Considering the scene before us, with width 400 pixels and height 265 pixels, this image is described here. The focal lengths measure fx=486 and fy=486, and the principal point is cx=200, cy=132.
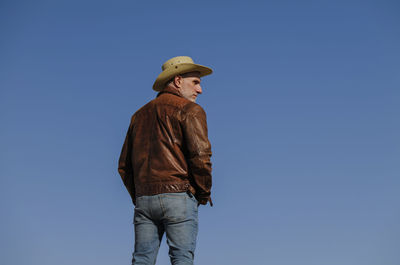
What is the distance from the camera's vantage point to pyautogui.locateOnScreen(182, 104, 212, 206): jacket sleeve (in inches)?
213

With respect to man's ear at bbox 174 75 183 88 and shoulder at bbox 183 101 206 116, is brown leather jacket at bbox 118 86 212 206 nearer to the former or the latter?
shoulder at bbox 183 101 206 116

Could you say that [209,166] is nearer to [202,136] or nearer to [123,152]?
[202,136]

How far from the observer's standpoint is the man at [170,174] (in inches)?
204

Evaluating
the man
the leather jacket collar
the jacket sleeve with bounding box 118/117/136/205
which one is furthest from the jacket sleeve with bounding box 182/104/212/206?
the jacket sleeve with bounding box 118/117/136/205

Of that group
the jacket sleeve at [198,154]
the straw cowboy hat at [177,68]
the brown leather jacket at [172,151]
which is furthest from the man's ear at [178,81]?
the jacket sleeve at [198,154]

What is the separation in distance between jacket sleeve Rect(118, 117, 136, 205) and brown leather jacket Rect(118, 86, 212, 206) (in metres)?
0.25

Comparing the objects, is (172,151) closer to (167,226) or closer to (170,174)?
(170,174)

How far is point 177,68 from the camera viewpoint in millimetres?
6035

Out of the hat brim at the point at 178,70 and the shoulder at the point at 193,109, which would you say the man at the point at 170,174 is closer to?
the shoulder at the point at 193,109

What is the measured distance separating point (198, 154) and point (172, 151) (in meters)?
0.29

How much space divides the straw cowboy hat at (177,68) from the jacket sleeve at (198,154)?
0.75m

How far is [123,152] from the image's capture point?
19.8 feet

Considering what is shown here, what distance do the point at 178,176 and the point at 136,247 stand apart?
910 mm

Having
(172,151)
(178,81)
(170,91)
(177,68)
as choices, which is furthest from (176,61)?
(172,151)
